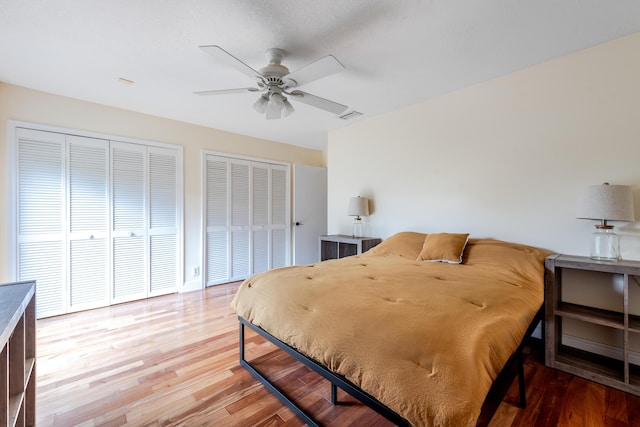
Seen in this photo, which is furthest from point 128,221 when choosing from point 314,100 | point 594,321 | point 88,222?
point 594,321

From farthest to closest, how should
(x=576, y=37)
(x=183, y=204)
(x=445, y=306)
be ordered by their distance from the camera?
(x=183, y=204)
(x=576, y=37)
(x=445, y=306)

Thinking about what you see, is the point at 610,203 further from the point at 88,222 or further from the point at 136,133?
the point at 88,222

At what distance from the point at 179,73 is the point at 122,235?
2.16m

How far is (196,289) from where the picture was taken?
4.01 meters

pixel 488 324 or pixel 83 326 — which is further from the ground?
pixel 488 324

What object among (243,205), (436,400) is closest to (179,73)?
(243,205)

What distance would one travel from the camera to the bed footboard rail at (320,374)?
1.08 metres

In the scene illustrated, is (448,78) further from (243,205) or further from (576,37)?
(243,205)

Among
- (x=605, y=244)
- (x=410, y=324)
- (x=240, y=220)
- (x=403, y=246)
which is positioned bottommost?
(x=410, y=324)

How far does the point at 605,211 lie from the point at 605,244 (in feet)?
1.17

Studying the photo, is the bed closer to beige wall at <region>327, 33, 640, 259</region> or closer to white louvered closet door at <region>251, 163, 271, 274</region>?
beige wall at <region>327, 33, 640, 259</region>

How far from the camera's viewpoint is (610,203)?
186cm

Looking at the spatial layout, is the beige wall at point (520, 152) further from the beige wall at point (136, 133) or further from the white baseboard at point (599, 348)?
the beige wall at point (136, 133)

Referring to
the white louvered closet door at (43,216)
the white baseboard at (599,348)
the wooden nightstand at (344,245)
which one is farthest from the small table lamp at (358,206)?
the white louvered closet door at (43,216)
